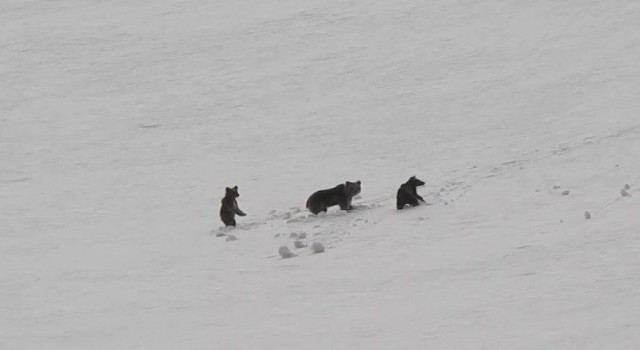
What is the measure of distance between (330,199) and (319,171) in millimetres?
3900

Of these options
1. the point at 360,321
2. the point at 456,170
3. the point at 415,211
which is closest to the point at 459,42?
the point at 456,170

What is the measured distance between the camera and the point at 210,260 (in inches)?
416

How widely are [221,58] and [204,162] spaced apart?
24.4ft

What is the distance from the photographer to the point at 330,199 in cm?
1171

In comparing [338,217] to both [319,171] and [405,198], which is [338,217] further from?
[319,171]

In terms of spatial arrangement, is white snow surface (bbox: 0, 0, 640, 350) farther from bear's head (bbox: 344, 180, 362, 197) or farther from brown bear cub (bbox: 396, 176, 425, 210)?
bear's head (bbox: 344, 180, 362, 197)

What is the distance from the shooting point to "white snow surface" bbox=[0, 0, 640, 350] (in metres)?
7.99

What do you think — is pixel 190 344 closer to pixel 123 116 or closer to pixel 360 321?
pixel 360 321

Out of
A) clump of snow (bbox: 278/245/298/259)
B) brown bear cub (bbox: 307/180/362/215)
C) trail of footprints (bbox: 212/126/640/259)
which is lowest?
clump of snow (bbox: 278/245/298/259)

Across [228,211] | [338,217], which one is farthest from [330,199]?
[228,211]

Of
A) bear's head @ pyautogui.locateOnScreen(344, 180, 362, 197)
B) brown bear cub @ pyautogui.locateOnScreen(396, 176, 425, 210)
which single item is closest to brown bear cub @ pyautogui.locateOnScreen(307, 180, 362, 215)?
bear's head @ pyautogui.locateOnScreen(344, 180, 362, 197)

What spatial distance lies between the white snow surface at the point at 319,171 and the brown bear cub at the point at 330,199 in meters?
0.14

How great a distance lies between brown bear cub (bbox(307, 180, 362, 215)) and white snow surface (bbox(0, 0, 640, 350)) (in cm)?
14

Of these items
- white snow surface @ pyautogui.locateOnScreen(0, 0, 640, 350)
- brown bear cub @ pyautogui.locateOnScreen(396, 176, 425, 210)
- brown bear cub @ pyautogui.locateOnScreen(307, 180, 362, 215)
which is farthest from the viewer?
brown bear cub @ pyautogui.locateOnScreen(307, 180, 362, 215)
